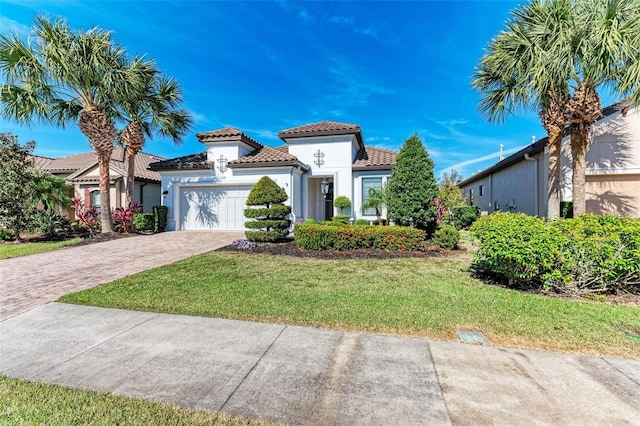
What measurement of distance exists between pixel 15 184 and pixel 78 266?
25.6 feet

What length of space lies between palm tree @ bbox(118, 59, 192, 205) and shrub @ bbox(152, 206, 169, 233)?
1280mm

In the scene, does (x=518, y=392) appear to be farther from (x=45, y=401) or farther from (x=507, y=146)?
→ (x=507, y=146)

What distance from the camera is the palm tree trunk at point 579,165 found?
9.18 meters

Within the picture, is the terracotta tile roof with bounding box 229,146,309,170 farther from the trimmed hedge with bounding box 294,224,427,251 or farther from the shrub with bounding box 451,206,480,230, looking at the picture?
the shrub with bounding box 451,206,480,230

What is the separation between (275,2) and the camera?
10.6m

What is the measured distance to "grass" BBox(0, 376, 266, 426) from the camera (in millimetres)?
2072

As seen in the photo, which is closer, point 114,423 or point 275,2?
point 114,423

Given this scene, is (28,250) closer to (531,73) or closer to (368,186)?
(368,186)

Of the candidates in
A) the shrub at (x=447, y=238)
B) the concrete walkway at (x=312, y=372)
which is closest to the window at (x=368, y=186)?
the shrub at (x=447, y=238)

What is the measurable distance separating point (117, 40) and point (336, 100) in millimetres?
12276

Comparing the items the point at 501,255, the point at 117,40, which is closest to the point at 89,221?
the point at 117,40

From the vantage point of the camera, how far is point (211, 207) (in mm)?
15219

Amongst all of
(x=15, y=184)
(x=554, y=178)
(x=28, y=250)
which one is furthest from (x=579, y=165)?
(x=15, y=184)

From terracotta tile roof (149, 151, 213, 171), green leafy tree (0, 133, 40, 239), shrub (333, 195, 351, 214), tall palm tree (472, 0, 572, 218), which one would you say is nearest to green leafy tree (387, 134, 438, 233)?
tall palm tree (472, 0, 572, 218)
